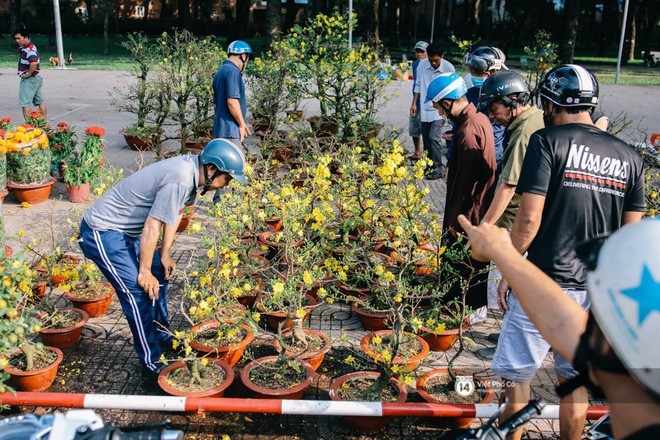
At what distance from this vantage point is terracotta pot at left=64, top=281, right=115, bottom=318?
4887mm

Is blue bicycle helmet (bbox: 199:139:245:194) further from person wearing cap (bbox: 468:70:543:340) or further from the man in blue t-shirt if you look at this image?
the man in blue t-shirt

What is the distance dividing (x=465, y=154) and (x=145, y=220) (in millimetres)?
2312

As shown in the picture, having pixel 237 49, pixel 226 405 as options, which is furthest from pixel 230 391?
pixel 237 49

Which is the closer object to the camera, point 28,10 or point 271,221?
point 271,221

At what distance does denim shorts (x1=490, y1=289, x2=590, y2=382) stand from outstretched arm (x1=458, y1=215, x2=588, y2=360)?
1497 millimetres

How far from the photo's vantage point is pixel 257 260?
5477 millimetres

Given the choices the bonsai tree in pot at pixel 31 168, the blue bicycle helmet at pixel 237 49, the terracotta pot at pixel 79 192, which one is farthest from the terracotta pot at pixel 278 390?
the terracotta pot at pixel 79 192

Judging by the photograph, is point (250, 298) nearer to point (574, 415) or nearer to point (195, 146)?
point (574, 415)

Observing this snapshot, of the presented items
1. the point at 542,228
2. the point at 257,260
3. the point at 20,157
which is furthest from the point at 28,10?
the point at 542,228

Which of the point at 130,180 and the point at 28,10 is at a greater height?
the point at 28,10

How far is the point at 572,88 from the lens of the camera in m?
3.10

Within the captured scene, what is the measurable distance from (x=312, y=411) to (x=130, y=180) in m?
1.89

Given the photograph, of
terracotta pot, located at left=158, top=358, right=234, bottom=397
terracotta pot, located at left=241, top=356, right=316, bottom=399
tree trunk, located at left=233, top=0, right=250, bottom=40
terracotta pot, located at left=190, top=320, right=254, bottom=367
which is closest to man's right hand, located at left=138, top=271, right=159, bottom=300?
terracotta pot, located at left=190, top=320, right=254, bottom=367

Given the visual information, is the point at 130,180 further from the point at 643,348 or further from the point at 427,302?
the point at 643,348
